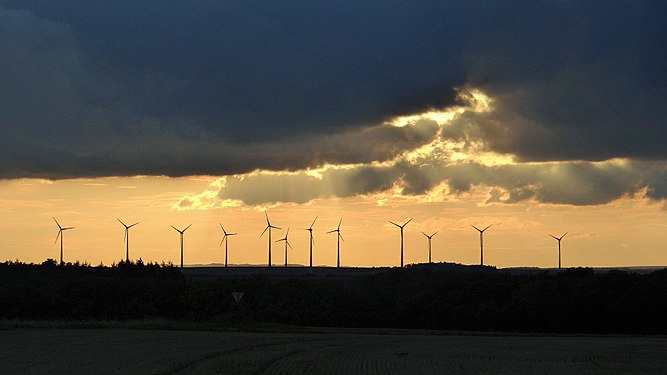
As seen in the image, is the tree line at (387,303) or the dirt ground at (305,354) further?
the tree line at (387,303)

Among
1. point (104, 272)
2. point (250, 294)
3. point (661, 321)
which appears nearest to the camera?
point (661, 321)

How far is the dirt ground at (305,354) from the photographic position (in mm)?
52781

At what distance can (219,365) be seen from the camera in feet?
Answer: 177

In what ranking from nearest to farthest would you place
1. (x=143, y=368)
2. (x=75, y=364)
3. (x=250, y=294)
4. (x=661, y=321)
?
(x=143, y=368), (x=75, y=364), (x=661, y=321), (x=250, y=294)

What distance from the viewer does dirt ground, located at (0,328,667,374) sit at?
52.8 meters

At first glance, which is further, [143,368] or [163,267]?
[163,267]

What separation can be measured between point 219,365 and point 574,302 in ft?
213

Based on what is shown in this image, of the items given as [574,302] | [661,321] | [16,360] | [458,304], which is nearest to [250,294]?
[458,304]

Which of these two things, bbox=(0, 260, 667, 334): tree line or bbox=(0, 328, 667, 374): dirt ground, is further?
bbox=(0, 260, 667, 334): tree line

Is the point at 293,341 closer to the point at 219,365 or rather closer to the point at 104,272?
the point at 219,365

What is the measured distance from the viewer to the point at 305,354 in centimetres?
6288

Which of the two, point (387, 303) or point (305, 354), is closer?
point (305, 354)

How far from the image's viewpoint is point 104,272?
171000 mm

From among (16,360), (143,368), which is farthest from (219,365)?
(16,360)
